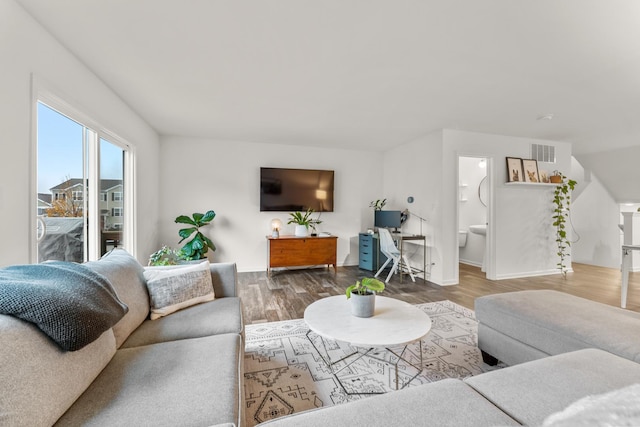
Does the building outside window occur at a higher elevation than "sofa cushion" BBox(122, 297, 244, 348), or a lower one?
higher

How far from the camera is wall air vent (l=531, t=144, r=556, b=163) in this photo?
4.73 meters

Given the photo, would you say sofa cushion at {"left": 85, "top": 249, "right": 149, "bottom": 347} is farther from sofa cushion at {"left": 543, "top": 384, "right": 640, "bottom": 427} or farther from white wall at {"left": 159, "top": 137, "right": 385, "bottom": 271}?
white wall at {"left": 159, "top": 137, "right": 385, "bottom": 271}

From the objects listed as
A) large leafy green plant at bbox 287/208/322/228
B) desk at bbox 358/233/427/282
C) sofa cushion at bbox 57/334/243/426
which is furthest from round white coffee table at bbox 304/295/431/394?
large leafy green plant at bbox 287/208/322/228

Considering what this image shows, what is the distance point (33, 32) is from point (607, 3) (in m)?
3.51

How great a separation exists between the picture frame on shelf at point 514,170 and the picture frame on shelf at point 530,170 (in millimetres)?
100

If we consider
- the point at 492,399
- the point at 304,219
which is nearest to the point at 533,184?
the point at 304,219

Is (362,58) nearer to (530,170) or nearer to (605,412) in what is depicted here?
(605,412)

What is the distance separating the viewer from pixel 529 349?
→ 1678 millimetres

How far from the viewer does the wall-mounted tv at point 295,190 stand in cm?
496

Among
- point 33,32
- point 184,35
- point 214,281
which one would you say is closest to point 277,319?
point 214,281

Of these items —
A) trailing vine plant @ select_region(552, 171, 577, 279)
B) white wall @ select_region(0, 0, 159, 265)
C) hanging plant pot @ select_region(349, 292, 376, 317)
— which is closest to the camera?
white wall @ select_region(0, 0, 159, 265)

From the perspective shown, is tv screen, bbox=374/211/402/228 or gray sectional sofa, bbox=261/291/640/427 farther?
tv screen, bbox=374/211/402/228

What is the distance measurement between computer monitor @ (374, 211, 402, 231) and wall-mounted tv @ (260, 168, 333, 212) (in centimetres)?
91

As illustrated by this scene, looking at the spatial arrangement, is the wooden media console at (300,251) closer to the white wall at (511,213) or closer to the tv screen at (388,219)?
the tv screen at (388,219)
